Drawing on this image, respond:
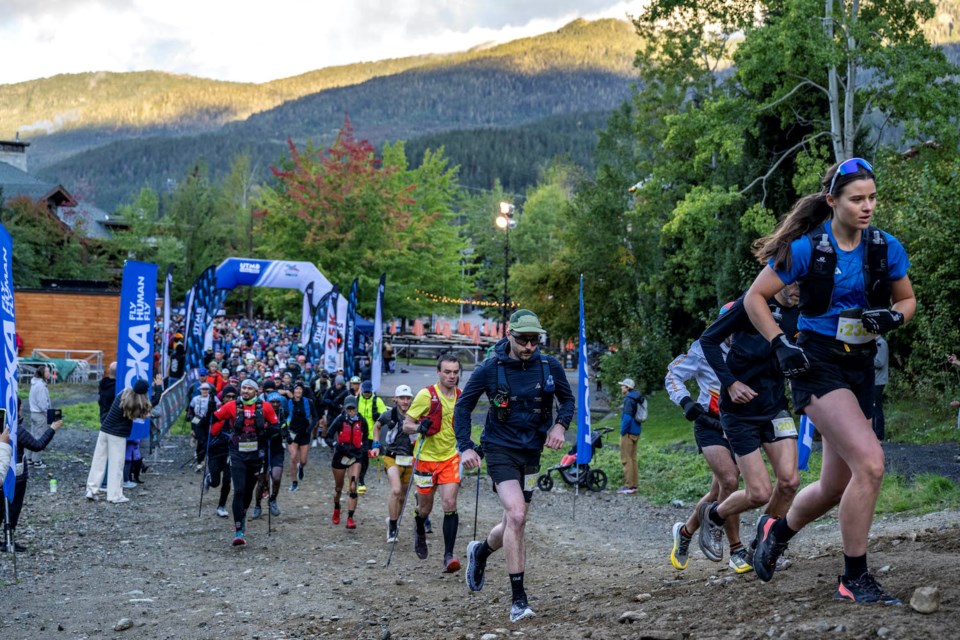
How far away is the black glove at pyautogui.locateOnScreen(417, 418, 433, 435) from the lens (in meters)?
10.9

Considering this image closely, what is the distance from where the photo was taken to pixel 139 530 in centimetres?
1408

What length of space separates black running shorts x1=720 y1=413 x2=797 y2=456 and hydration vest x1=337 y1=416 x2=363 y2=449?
7.89 meters

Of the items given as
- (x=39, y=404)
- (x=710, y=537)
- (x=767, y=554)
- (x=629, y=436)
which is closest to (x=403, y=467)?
(x=710, y=537)

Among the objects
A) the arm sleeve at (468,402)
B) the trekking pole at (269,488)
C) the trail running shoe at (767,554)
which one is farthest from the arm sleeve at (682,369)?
the trekking pole at (269,488)

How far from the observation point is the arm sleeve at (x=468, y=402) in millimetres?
7820

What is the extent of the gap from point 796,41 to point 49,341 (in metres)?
29.6

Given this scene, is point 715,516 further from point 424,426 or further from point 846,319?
point 424,426

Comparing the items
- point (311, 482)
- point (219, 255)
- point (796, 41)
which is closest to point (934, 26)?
point (796, 41)

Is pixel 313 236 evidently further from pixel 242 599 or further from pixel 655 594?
pixel 655 594

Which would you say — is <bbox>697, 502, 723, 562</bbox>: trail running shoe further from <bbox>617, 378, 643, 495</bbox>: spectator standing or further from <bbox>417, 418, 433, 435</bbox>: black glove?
<bbox>617, 378, 643, 495</bbox>: spectator standing

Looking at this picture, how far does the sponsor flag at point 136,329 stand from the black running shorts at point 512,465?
34.5 feet

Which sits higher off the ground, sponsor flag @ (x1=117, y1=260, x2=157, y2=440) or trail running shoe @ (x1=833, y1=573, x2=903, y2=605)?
sponsor flag @ (x1=117, y1=260, x2=157, y2=440)

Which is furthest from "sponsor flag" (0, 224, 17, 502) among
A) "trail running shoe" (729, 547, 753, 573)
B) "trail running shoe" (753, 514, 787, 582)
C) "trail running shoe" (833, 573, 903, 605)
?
"trail running shoe" (833, 573, 903, 605)

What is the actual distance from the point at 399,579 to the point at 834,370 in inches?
242
